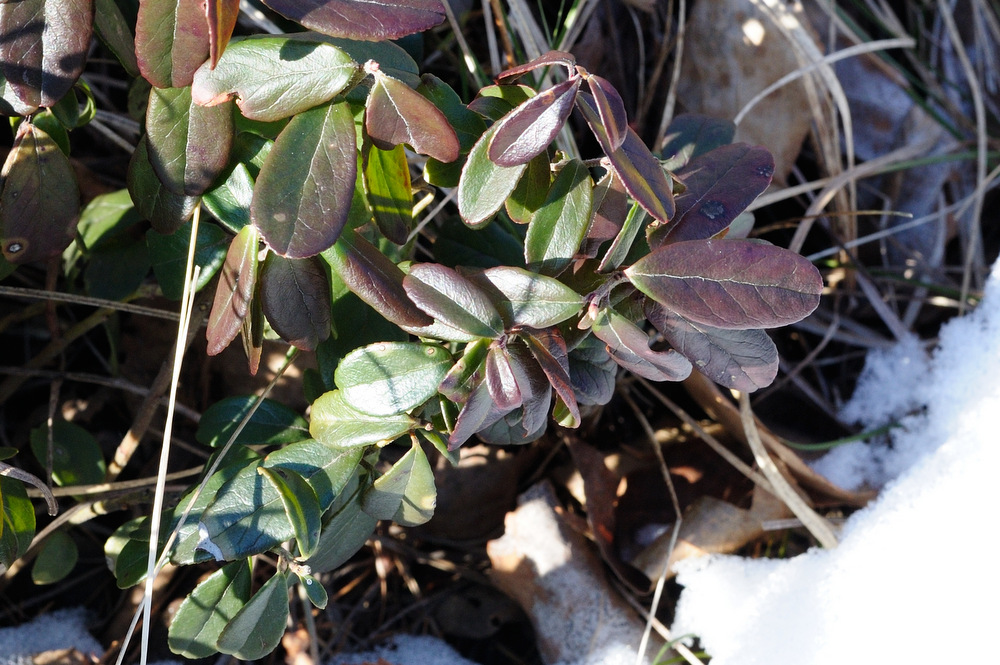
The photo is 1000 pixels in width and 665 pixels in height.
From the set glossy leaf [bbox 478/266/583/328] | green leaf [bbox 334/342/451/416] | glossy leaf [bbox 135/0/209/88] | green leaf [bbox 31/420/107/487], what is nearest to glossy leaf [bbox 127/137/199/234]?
glossy leaf [bbox 135/0/209/88]

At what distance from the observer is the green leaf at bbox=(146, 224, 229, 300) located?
0.87 metres

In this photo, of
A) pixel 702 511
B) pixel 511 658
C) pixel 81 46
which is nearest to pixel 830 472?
pixel 702 511

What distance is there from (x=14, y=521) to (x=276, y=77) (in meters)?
0.61

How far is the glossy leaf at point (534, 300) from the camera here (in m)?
0.70

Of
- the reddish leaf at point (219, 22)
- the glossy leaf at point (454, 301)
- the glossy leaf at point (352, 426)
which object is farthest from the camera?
the glossy leaf at point (352, 426)

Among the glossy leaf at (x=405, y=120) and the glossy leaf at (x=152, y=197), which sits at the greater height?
the glossy leaf at (x=405, y=120)

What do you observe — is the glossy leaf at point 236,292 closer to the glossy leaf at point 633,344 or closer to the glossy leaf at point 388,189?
the glossy leaf at point 388,189

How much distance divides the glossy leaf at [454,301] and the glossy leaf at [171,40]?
269 mm

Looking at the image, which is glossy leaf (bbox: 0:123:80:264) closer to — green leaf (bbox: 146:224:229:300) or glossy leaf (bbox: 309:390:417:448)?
green leaf (bbox: 146:224:229:300)

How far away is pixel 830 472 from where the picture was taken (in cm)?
135

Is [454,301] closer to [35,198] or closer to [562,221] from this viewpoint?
[562,221]

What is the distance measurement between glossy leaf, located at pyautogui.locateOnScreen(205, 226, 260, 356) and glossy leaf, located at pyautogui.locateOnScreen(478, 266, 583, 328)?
23 centimetres

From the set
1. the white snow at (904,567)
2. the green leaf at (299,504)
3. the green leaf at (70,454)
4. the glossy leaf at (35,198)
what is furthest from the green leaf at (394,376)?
the white snow at (904,567)

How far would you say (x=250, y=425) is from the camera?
919mm
